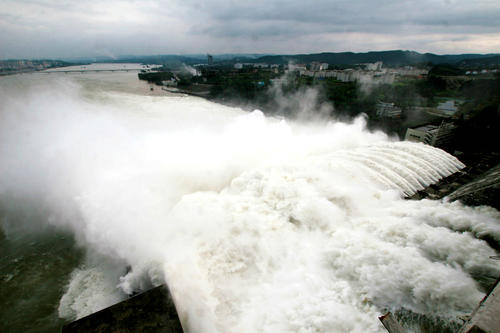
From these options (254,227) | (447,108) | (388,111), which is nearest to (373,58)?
(447,108)

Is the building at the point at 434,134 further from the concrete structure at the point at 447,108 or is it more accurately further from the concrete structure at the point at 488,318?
the concrete structure at the point at 488,318

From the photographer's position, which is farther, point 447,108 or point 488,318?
point 447,108

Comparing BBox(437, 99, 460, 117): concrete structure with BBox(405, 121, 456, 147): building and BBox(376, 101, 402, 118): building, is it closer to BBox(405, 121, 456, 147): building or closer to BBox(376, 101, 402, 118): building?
BBox(376, 101, 402, 118): building

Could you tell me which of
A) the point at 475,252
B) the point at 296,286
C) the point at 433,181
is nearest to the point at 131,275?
the point at 296,286

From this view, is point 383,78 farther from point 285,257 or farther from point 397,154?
point 285,257

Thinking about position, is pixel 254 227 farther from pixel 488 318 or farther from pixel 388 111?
pixel 388 111
